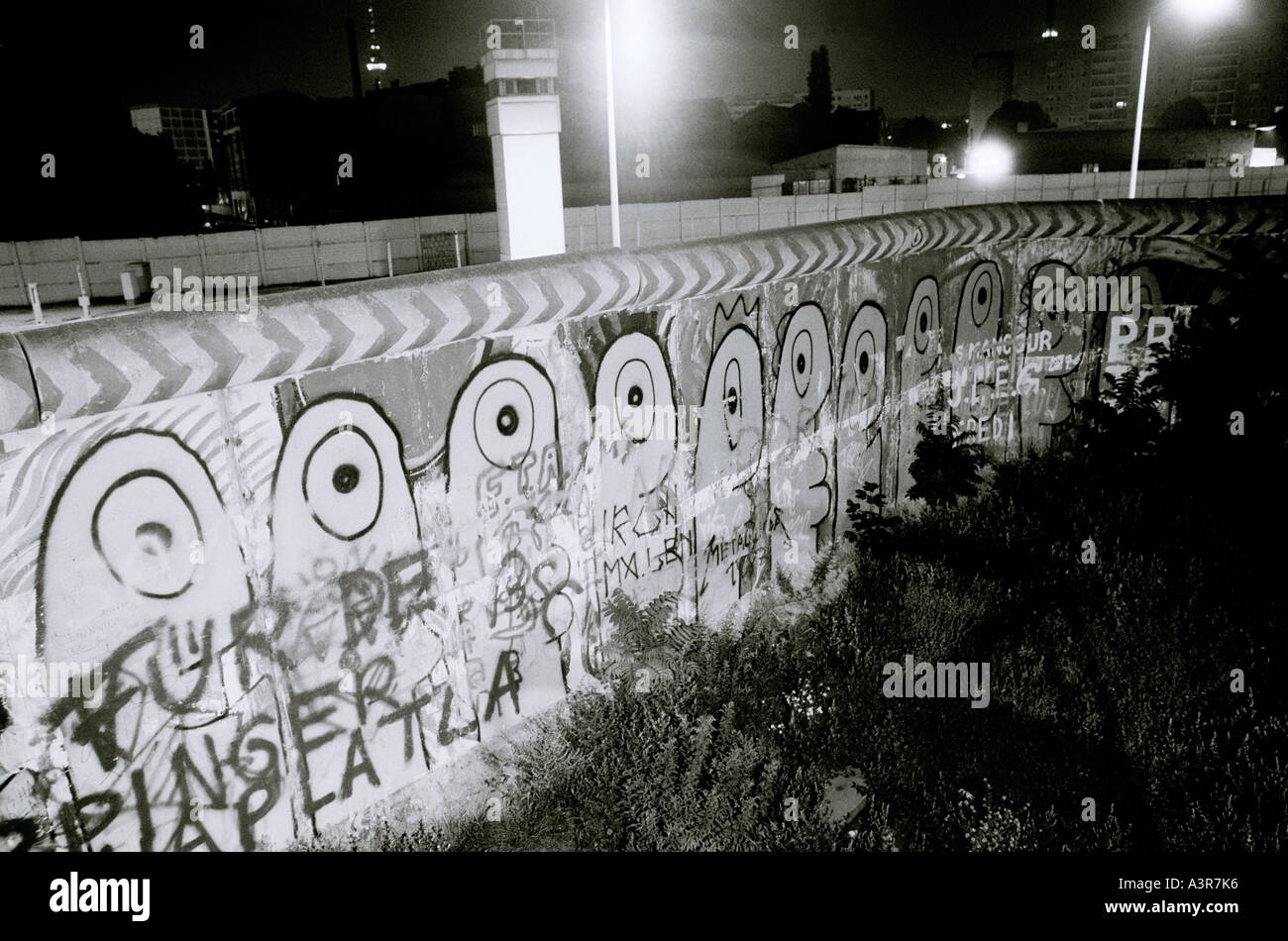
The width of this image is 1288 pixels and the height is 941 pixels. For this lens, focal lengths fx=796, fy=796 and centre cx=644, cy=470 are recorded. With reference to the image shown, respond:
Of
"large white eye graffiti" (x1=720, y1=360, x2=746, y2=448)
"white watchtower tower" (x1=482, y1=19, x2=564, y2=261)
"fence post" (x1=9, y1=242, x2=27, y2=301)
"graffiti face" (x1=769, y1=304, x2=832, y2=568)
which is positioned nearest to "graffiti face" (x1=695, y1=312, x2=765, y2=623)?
"large white eye graffiti" (x1=720, y1=360, x2=746, y2=448)

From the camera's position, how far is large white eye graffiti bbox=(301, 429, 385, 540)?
3.84 meters

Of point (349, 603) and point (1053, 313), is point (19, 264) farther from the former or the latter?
point (1053, 313)

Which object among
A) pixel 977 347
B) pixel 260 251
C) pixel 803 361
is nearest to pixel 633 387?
pixel 803 361

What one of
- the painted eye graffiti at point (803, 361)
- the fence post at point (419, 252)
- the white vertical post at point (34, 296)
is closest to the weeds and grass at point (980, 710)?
the painted eye graffiti at point (803, 361)

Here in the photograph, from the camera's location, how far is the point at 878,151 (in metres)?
32.0

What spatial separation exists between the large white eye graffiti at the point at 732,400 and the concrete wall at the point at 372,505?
0.08 feet

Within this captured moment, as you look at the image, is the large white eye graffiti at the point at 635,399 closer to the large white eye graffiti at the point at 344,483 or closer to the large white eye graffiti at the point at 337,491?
the large white eye graffiti at the point at 337,491

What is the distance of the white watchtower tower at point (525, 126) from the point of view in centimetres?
922

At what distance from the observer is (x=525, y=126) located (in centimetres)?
933

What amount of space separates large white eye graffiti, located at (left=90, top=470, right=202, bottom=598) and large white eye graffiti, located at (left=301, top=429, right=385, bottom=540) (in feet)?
1.79

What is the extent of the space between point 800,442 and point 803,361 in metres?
0.70

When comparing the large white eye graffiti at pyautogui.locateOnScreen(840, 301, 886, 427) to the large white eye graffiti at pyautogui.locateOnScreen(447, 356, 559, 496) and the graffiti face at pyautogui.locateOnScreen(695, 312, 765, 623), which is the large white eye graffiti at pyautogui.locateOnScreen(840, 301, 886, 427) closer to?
the graffiti face at pyautogui.locateOnScreen(695, 312, 765, 623)
